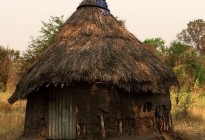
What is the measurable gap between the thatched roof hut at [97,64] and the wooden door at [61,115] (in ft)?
0.73

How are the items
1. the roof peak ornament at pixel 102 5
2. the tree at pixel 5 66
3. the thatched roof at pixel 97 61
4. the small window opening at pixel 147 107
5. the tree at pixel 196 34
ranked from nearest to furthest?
1. the thatched roof at pixel 97 61
2. the small window opening at pixel 147 107
3. the roof peak ornament at pixel 102 5
4. the tree at pixel 5 66
5. the tree at pixel 196 34

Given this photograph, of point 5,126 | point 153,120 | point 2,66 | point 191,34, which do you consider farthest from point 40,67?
point 191,34

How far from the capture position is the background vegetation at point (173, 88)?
12.8 metres

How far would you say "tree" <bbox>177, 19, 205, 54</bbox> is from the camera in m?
42.9

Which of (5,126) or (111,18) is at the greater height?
(111,18)

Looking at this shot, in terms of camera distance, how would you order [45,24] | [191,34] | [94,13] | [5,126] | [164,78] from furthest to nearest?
[191,34], [45,24], [5,126], [94,13], [164,78]

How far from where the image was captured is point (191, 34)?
1725 inches

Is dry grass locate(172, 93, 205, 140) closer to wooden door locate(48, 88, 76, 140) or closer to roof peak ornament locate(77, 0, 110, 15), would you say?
wooden door locate(48, 88, 76, 140)

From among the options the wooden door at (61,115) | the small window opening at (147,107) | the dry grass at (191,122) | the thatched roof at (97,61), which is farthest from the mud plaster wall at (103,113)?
the dry grass at (191,122)

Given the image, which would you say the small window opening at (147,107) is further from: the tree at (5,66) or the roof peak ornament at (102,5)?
the tree at (5,66)

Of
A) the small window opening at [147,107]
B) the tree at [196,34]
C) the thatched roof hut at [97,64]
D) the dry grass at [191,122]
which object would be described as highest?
the tree at [196,34]

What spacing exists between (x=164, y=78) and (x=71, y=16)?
373cm

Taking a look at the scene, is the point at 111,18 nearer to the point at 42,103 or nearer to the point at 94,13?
the point at 94,13

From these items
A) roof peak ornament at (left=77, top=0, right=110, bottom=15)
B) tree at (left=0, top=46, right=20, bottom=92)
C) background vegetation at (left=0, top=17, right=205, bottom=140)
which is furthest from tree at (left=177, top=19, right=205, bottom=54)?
roof peak ornament at (left=77, top=0, right=110, bottom=15)
